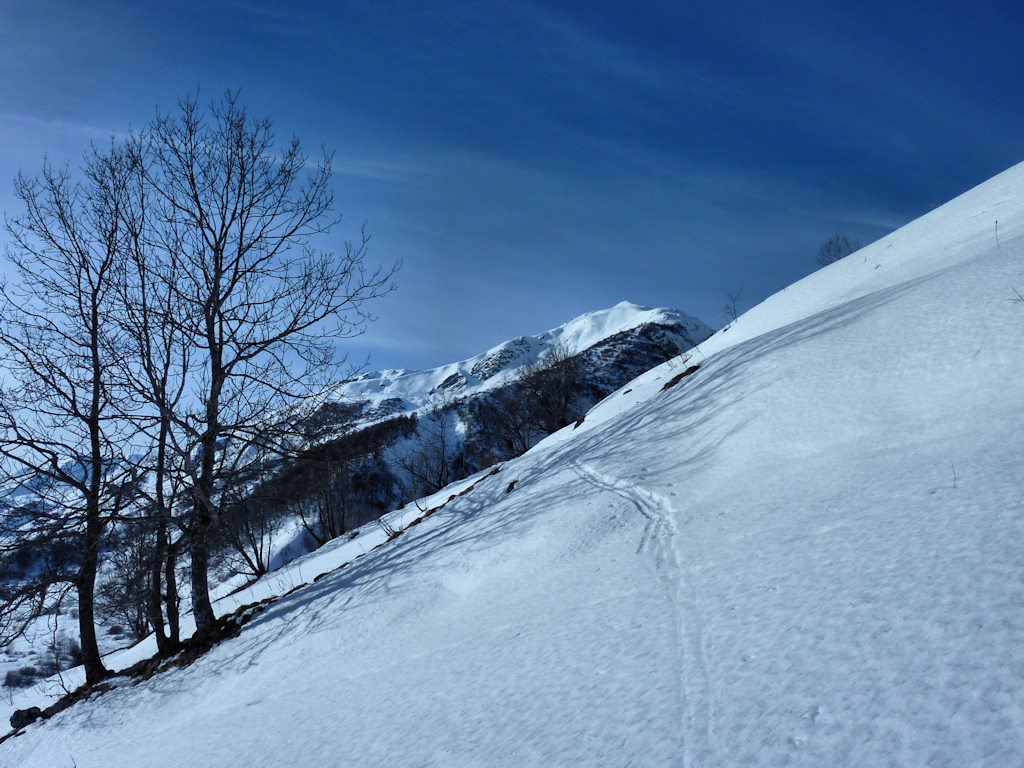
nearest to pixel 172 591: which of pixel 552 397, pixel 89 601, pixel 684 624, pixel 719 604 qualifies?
pixel 89 601

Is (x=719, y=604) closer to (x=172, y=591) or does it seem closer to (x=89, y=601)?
(x=172, y=591)

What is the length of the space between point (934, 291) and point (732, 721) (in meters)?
5.54

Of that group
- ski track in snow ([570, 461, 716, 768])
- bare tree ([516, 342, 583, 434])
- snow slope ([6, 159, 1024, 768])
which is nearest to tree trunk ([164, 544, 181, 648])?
snow slope ([6, 159, 1024, 768])

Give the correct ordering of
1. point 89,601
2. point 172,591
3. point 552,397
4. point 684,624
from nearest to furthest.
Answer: point 684,624, point 89,601, point 172,591, point 552,397

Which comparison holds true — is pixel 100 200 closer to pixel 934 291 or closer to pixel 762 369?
pixel 762 369

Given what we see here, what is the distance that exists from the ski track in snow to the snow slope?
0.04 feet

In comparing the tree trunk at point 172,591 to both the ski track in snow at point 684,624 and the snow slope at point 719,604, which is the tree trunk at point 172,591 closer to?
the snow slope at point 719,604

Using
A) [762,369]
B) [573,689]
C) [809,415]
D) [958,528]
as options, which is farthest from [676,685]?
[762,369]

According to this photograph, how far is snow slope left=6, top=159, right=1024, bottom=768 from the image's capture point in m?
1.90

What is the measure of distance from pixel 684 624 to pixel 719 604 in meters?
0.20

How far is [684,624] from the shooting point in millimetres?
2736

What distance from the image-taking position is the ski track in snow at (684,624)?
6.42 ft

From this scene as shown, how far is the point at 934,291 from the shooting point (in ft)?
18.7

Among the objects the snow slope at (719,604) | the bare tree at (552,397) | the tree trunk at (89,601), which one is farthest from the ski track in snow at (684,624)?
the bare tree at (552,397)
